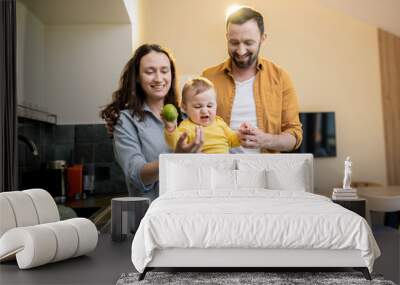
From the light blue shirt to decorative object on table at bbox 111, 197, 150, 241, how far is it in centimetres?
42

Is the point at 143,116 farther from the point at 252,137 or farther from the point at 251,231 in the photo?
the point at 251,231

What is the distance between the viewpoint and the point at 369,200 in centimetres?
554

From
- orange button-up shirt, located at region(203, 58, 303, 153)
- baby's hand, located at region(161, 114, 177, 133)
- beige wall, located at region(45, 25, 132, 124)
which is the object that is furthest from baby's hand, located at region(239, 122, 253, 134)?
beige wall, located at region(45, 25, 132, 124)

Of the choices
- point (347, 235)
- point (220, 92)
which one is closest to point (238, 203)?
point (347, 235)

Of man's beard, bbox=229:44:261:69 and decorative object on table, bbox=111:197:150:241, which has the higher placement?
man's beard, bbox=229:44:261:69

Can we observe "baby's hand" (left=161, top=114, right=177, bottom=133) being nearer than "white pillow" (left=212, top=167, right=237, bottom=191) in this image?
No

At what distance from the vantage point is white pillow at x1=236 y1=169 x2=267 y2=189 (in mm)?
4820

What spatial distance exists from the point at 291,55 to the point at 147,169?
1.94 m

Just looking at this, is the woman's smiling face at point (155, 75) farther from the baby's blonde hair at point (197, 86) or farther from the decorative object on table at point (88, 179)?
the decorative object on table at point (88, 179)

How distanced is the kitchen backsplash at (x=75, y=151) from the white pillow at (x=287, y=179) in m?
1.51

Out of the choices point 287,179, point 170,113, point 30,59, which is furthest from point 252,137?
point 30,59

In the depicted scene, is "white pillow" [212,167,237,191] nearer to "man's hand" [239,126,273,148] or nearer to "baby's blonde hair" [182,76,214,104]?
"man's hand" [239,126,273,148]

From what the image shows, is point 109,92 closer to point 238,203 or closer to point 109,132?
point 109,132

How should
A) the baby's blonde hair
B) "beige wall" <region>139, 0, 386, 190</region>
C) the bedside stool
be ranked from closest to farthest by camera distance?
1. the bedside stool
2. the baby's blonde hair
3. "beige wall" <region>139, 0, 386, 190</region>
